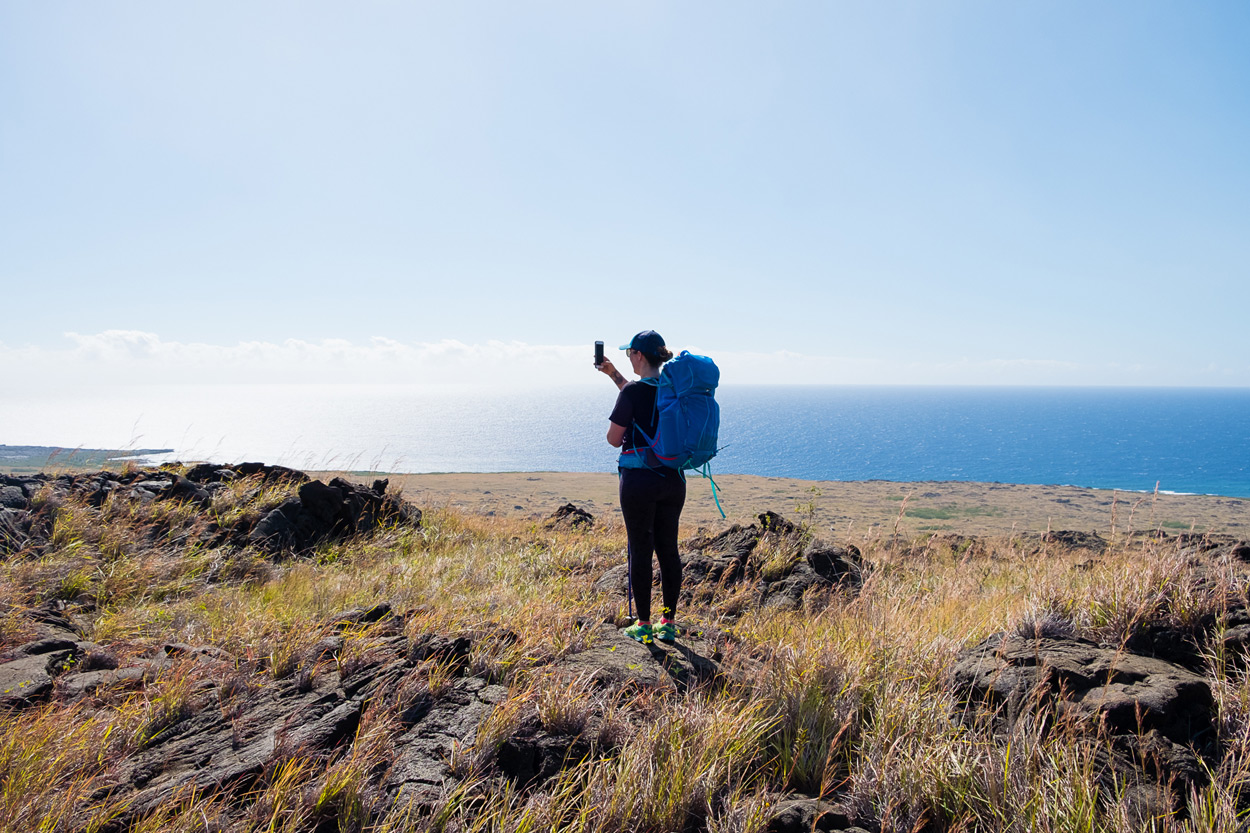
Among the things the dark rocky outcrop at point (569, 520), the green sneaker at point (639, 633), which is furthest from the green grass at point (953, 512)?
the green sneaker at point (639, 633)

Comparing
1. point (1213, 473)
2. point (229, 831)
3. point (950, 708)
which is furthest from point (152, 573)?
point (1213, 473)

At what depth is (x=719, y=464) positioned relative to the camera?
113 m

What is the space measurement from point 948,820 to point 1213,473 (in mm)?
137396

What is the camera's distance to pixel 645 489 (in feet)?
14.0

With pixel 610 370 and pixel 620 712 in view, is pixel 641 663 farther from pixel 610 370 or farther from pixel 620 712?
pixel 610 370

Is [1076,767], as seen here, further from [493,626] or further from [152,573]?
[152,573]

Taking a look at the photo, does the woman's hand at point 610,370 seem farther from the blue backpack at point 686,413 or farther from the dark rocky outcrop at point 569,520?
the dark rocky outcrop at point 569,520

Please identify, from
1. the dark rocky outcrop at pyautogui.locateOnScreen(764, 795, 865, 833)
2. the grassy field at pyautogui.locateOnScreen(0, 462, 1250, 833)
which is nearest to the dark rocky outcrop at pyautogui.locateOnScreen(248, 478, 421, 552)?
the grassy field at pyautogui.locateOnScreen(0, 462, 1250, 833)

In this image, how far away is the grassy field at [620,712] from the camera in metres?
2.19

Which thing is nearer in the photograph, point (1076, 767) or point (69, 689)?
point (1076, 767)

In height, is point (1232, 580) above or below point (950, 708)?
above

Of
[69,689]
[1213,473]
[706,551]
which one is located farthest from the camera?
[1213,473]

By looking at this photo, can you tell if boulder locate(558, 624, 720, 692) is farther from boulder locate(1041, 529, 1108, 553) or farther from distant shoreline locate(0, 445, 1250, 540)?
distant shoreline locate(0, 445, 1250, 540)

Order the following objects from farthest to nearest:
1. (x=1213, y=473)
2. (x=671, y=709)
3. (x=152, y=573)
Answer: (x=1213, y=473)
(x=152, y=573)
(x=671, y=709)
